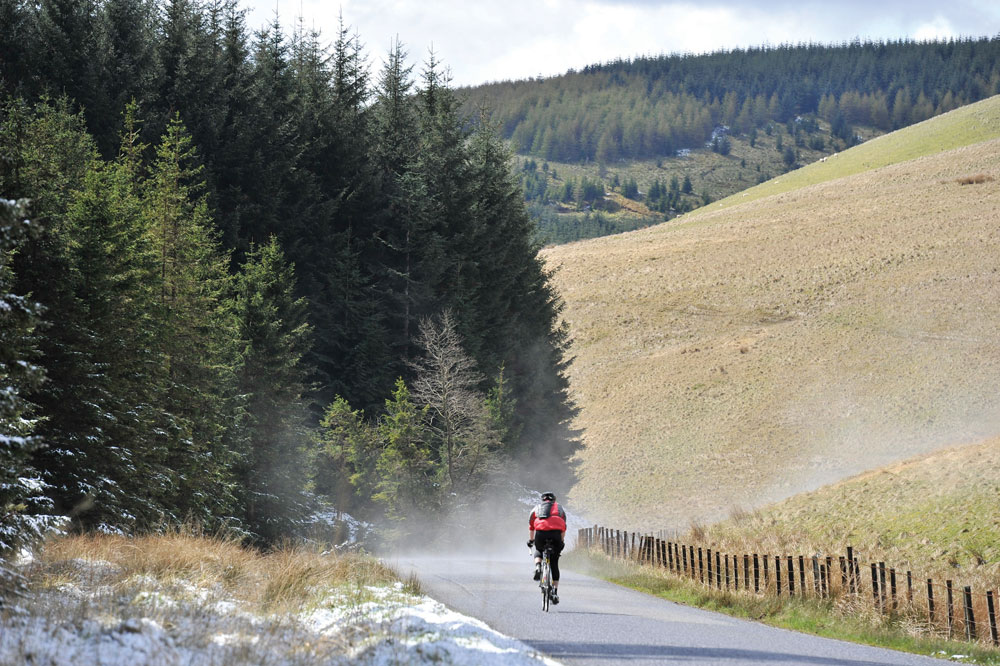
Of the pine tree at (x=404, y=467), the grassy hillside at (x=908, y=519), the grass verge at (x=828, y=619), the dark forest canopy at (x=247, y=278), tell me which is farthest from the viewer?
the pine tree at (x=404, y=467)

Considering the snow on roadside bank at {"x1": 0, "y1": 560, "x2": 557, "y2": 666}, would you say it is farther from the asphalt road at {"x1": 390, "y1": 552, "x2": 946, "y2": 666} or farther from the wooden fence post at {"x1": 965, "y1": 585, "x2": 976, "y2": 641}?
the wooden fence post at {"x1": 965, "y1": 585, "x2": 976, "y2": 641}

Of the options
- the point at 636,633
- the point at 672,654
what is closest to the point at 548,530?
the point at 636,633

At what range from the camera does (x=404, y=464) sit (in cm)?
3603

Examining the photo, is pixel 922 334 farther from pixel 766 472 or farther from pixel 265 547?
pixel 265 547

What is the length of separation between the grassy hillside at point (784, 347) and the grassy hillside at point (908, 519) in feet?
58.7

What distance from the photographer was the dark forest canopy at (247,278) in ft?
60.0

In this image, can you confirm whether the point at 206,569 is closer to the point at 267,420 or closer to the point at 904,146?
the point at 267,420

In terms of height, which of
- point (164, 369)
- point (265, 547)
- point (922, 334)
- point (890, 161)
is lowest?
point (265, 547)

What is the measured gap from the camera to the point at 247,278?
96.3 feet

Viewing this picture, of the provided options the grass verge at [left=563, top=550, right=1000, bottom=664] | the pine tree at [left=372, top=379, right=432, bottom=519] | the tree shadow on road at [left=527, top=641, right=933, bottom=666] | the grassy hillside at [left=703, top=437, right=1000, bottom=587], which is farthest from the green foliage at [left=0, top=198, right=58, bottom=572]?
the pine tree at [left=372, top=379, right=432, bottom=519]

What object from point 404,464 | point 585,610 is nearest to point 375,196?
point 404,464

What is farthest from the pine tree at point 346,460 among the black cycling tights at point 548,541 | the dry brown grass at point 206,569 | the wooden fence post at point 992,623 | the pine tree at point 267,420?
the wooden fence post at point 992,623

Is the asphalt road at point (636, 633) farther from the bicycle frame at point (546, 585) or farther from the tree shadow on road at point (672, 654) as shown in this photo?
the bicycle frame at point (546, 585)

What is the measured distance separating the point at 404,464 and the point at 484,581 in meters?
18.1
